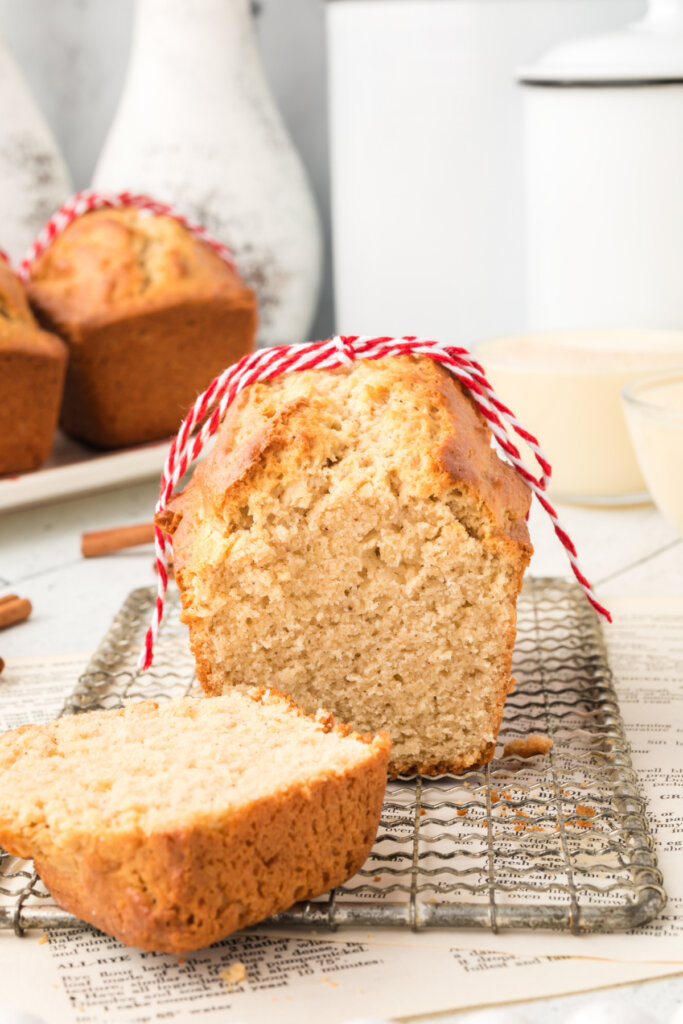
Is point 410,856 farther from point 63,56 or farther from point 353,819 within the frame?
point 63,56

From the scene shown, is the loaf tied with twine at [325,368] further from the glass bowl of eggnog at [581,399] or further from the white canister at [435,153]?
the white canister at [435,153]

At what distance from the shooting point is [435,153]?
3506 millimetres

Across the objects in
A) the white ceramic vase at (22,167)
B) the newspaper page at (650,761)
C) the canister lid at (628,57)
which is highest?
the canister lid at (628,57)

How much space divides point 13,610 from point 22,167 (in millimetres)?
1595

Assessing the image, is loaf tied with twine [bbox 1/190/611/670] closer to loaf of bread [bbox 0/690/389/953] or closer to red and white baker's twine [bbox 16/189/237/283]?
loaf of bread [bbox 0/690/389/953]

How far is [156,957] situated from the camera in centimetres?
134

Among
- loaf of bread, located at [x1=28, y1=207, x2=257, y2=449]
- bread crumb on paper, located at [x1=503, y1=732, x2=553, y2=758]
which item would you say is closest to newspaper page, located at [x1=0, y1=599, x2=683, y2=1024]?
bread crumb on paper, located at [x1=503, y1=732, x2=553, y2=758]

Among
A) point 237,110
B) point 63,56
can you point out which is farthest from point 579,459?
point 63,56

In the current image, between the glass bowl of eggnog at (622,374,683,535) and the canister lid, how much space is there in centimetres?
84

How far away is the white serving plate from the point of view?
276 cm

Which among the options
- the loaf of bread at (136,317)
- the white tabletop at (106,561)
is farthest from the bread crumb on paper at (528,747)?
the loaf of bread at (136,317)

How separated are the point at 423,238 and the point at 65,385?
1.17 metres

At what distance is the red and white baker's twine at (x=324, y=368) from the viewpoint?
5.73 ft

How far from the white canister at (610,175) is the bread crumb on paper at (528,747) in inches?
65.3
